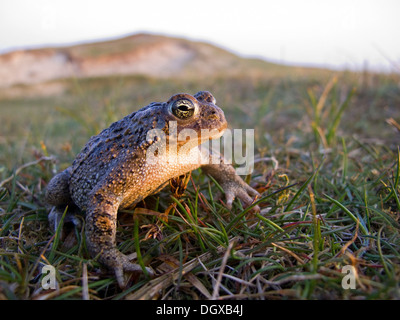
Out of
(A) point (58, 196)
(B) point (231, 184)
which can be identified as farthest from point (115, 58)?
(B) point (231, 184)

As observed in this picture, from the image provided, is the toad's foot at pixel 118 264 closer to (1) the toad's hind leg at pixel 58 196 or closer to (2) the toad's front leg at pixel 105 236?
(2) the toad's front leg at pixel 105 236

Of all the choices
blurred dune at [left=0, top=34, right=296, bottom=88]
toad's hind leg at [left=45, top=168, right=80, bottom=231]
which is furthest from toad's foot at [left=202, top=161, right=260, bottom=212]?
blurred dune at [left=0, top=34, right=296, bottom=88]

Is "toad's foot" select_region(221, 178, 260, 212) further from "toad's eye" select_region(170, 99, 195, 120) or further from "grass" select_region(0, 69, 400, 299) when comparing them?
"toad's eye" select_region(170, 99, 195, 120)

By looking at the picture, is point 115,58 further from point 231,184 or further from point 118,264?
point 118,264

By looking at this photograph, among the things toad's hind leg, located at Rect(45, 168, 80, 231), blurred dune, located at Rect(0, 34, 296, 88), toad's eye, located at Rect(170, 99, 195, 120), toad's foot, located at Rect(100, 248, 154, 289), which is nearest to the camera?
toad's foot, located at Rect(100, 248, 154, 289)

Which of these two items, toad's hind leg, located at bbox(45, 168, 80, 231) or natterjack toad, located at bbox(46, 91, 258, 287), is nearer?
natterjack toad, located at bbox(46, 91, 258, 287)

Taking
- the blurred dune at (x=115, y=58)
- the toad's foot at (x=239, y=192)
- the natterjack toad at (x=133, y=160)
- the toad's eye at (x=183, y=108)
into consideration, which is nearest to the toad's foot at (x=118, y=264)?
the natterjack toad at (x=133, y=160)
